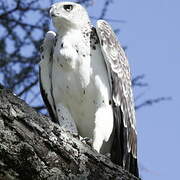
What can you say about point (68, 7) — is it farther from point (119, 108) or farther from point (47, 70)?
point (119, 108)

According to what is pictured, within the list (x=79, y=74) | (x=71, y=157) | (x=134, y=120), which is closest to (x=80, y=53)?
(x=79, y=74)

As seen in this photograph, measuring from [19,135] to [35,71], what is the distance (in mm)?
3112

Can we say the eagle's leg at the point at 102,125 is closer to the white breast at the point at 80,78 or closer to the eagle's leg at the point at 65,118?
the white breast at the point at 80,78

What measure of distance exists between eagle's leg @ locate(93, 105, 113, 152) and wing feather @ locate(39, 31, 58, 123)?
1.57 ft

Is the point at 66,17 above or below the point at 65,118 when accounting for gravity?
above

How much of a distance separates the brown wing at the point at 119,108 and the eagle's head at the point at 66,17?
21cm

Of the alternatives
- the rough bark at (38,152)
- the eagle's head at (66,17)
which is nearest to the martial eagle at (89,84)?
the eagle's head at (66,17)

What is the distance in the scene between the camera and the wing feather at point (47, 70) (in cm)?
520

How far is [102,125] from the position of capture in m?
5.02

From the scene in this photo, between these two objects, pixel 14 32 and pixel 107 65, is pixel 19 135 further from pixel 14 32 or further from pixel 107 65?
pixel 14 32

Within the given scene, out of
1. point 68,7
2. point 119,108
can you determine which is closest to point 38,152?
point 119,108

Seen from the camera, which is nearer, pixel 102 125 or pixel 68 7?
A: pixel 102 125

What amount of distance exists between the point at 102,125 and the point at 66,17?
113 cm

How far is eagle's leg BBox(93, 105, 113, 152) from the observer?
502cm
